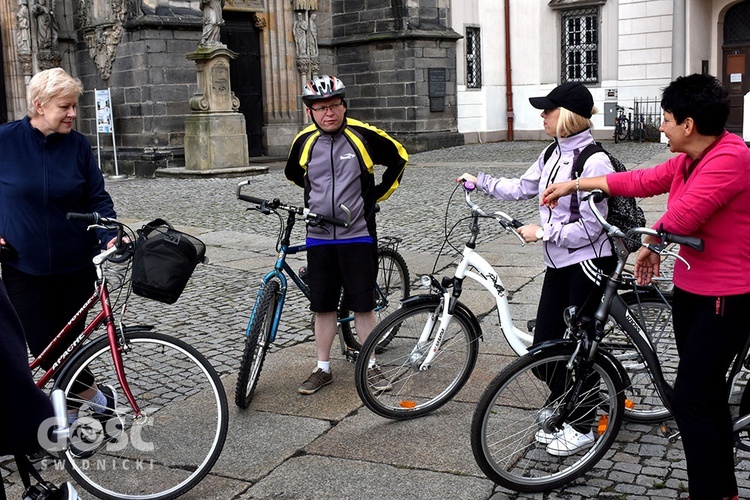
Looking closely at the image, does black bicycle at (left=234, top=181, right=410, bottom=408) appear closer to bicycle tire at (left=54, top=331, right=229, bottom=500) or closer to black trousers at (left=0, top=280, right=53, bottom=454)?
bicycle tire at (left=54, top=331, right=229, bottom=500)

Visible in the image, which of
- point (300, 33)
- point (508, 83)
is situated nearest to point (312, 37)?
point (300, 33)

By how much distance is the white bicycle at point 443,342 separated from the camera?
14.3ft

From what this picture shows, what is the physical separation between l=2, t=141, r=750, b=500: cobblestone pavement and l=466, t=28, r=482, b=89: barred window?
12557 millimetres

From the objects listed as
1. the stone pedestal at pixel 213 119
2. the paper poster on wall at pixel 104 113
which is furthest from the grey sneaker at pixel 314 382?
the paper poster on wall at pixel 104 113

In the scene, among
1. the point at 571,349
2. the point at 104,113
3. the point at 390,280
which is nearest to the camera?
the point at 571,349

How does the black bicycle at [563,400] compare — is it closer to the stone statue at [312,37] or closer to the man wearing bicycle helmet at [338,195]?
the man wearing bicycle helmet at [338,195]

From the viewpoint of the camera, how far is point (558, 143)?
4.21 metres

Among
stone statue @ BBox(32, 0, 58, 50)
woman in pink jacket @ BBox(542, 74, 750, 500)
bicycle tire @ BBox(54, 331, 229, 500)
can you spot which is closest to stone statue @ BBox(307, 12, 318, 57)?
stone statue @ BBox(32, 0, 58, 50)

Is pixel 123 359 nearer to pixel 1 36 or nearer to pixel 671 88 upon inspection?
pixel 671 88

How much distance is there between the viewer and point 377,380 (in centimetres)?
465

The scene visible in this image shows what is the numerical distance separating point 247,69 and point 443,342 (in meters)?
18.2

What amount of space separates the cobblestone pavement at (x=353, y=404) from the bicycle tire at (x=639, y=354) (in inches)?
3.6

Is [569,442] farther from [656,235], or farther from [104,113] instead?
[104,113]

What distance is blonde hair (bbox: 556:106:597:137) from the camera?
13.4 feet
